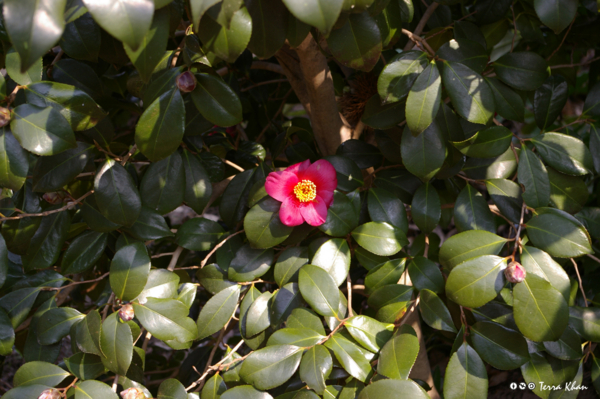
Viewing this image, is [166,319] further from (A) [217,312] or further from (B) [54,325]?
(B) [54,325]

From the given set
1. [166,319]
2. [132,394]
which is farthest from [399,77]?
[132,394]

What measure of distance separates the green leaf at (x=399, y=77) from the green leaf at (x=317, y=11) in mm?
245

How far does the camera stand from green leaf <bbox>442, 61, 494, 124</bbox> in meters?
0.64

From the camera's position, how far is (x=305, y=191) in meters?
0.71

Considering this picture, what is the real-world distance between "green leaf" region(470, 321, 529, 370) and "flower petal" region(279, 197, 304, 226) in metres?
0.35

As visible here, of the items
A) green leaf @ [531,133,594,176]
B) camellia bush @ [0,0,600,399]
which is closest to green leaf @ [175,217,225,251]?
camellia bush @ [0,0,600,399]

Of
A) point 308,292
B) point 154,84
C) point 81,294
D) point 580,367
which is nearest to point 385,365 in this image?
point 308,292

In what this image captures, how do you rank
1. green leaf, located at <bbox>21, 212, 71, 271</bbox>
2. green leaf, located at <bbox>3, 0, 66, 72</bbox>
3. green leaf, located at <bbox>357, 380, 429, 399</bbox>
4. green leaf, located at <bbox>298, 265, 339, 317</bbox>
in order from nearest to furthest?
green leaf, located at <bbox>3, 0, 66, 72</bbox> < green leaf, located at <bbox>357, 380, 429, 399</bbox> < green leaf, located at <bbox>298, 265, 339, 317</bbox> < green leaf, located at <bbox>21, 212, 71, 271</bbox>

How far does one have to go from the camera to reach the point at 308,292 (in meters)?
0.67

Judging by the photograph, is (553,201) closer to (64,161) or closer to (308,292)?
(308,292)

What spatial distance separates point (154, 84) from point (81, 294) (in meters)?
0.89

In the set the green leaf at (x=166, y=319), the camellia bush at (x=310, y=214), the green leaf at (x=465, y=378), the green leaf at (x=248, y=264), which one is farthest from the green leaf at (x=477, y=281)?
the green leaf at (x=166, y=319)

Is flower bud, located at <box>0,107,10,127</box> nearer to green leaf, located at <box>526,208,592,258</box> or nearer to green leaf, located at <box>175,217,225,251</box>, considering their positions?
green leaf, located at <box>175,217,225,251</box>

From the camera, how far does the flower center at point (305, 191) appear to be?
0.71 metres
